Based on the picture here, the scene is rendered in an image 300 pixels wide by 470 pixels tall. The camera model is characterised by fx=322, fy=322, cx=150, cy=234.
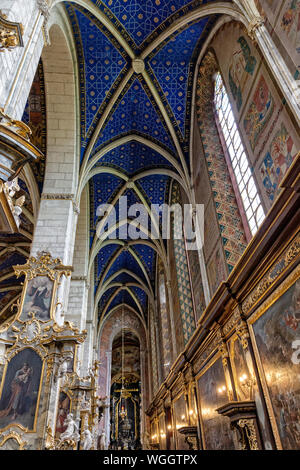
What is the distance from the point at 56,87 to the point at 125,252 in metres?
11.4

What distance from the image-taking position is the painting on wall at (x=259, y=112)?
6.40 metres

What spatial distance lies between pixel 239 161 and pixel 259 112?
5.44 ft

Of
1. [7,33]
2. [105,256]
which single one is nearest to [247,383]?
[7,33]

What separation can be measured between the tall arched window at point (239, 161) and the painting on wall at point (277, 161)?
58cm

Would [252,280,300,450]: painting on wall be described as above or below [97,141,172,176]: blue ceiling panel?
below

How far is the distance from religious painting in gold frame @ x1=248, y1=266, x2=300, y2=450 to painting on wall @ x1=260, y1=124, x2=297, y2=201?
2.35 meters

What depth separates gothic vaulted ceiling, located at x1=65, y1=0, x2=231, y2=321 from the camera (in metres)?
9.73

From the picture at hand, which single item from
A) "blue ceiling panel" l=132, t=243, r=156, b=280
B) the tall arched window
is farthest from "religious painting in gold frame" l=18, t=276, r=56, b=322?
"blue ceiling panel" l=132, t=243, r=156, b=280

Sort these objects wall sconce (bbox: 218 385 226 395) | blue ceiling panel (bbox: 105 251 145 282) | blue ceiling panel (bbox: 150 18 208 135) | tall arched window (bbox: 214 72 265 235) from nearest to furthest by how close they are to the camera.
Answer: wall sconce (bbox: 218 385 226 395) < tall arched window (bbox: 214 72 265 235) < blue ceiling panel (bbox: 150 18 208 135) < blue ceiling panel (bbox: 105 251 145 282)

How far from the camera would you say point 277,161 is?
19.8ft

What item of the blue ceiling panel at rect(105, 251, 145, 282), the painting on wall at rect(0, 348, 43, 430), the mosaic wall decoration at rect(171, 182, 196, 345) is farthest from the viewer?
the blue ceiling panel at rect(105, 251, 145, 282)

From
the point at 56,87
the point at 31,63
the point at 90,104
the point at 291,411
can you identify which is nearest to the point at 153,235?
the point at 90,104

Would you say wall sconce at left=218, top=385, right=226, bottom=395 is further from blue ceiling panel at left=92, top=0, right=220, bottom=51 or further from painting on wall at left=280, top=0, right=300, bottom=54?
blue ceiling panel at left=92, top=0, right=220, bottom=51
